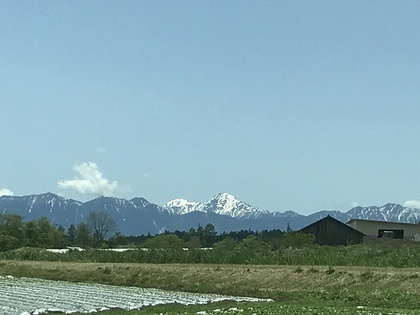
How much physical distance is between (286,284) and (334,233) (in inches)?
2365

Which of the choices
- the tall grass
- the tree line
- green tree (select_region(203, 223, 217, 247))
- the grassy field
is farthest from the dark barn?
green tree (select_region(203, 223, 217, 247))

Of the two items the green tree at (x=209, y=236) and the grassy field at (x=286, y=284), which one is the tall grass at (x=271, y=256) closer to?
the grassy field at (x=286, y=284)

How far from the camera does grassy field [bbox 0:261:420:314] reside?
88.3ft

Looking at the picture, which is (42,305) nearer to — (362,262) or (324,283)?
(324,283)

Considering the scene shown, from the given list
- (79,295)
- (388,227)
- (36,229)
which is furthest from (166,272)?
(36,229)

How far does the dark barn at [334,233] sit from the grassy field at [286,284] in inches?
1927

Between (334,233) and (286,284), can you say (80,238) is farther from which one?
(286,284)

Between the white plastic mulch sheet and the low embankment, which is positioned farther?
the low embankment

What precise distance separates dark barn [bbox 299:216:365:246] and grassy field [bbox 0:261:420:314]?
4894 cm

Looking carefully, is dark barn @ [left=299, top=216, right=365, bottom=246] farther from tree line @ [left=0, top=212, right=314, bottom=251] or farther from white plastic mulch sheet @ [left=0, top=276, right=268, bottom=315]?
white plastic mulch sheet @ [left=0, top=276, right=268, bottom=315]

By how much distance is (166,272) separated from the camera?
50188 mm

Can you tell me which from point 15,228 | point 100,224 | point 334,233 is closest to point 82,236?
point 100,224

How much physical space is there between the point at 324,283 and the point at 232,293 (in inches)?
228

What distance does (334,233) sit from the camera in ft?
323
